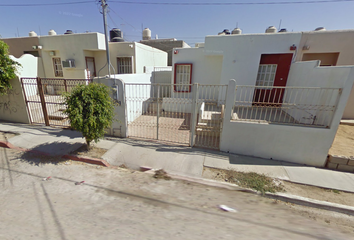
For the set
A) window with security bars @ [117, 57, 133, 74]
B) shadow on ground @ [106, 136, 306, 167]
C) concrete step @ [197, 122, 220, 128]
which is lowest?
shadow on ground @ [106, 136, 306, 167]

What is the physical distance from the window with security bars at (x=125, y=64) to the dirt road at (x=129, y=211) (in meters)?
8.31

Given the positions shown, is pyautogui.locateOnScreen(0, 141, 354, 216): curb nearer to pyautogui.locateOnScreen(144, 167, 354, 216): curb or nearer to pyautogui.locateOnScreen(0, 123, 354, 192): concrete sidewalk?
pyautogui.locateOnScreen(144, 167, 354, 216): curb

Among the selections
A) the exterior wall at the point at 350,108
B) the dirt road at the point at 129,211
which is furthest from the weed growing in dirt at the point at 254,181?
the exterior wall at the point at 350,108

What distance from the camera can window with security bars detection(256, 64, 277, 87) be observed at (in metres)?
7.99

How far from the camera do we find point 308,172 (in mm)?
4031

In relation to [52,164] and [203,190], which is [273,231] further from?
[52,164]

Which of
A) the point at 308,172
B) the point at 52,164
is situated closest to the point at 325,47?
the point at 308,172

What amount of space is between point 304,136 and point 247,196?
250 cm

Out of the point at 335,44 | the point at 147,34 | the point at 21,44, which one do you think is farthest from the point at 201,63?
the point at 147,34

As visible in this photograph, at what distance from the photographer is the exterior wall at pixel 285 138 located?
4.02 meters

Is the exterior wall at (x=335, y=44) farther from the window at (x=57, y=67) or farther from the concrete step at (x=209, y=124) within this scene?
the window at (x=57, y=67)

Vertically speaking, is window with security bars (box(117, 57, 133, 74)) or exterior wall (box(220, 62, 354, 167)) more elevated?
window with security bars (box(117, 57, 133, 74))

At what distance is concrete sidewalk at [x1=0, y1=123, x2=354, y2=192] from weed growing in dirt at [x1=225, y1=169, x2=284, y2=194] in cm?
22

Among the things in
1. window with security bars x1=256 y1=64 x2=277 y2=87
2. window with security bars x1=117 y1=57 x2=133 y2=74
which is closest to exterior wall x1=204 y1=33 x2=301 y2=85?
window with security bars x1=256 y1=64 x2=277 y2=87
